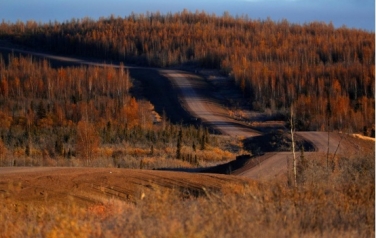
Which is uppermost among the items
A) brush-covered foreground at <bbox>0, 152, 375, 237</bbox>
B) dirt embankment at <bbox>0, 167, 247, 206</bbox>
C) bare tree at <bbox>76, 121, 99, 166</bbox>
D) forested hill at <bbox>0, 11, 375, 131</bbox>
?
forested hill at <bbox>0, 11, 375, 131</bbox>

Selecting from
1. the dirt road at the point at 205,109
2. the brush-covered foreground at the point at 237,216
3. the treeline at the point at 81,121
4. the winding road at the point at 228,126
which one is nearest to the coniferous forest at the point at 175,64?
the treeline at the point at 81,121

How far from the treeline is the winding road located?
11.8ft

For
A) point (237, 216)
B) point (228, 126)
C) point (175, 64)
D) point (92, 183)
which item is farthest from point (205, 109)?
point (237, 216)

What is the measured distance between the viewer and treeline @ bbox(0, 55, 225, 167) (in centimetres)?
3559

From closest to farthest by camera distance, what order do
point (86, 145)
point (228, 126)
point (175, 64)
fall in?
point (86, 145)
point (228, 126)
point (175, 64)

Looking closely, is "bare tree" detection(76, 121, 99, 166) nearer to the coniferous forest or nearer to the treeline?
the treeline

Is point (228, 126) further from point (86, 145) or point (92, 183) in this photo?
point (92, 183)

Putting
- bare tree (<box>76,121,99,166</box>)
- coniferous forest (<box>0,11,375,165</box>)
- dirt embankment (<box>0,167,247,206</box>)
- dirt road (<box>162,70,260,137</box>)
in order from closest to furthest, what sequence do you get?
dirt embankment (<box>0,167,247,206</box>)
bare tree (<box>76,121,99,166</box>)
coniferous forest (<box>0,11,375,165</box>)
dirt road (<box>162,70,260,137</box>)

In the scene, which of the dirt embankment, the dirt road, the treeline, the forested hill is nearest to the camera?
the dirt embankment

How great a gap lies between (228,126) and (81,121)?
11.6 m

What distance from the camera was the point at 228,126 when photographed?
162ft

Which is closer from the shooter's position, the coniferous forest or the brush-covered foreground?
the brush-covered foreground

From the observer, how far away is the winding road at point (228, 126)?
993 inches

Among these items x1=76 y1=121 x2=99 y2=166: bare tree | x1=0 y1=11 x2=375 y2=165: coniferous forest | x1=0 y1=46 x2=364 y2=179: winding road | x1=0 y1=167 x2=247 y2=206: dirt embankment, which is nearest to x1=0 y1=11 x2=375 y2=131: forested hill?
x1=0 y1=11 x2=375 y2=165: coniferous forest
